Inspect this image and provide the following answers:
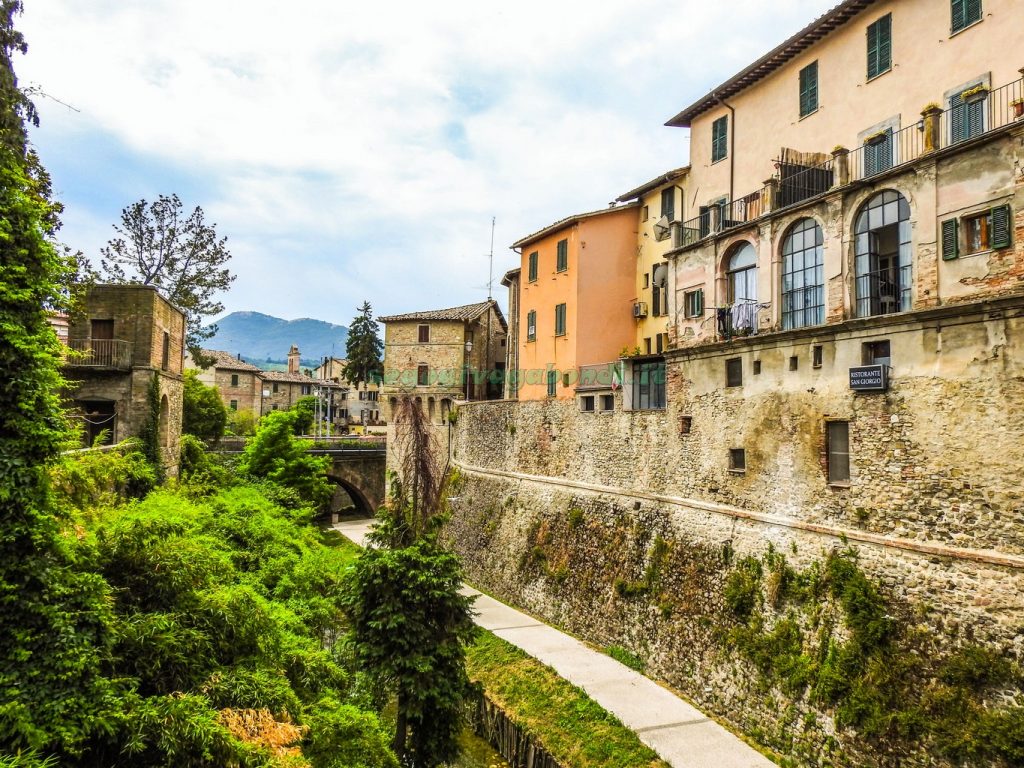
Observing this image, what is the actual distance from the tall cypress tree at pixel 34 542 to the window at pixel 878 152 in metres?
16.8

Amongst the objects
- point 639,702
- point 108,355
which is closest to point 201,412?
point 108,355

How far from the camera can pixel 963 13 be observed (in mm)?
14523

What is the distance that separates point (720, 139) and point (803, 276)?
8732 mm

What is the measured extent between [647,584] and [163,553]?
1392 centimetres

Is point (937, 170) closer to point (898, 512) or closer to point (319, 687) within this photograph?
point (898, 512)

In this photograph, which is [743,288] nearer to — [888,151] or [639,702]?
[888,151]

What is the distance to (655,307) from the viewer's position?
27875 mm

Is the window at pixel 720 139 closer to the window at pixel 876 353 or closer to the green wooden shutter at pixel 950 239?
the green wooden shutter at pixel 950 239

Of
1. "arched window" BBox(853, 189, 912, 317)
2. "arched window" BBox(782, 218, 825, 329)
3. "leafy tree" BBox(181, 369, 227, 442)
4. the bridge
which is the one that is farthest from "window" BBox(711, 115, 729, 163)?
the bridge

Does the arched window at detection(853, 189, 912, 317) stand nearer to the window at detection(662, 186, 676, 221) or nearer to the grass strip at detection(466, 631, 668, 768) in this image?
the grass strip at detection(466, 631, 668, 768)

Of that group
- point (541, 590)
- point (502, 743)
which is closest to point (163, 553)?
point (502, 743)

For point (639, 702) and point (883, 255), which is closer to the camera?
point (883, 255)

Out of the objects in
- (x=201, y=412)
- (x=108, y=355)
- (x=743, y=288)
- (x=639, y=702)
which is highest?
(x=743, y=288)

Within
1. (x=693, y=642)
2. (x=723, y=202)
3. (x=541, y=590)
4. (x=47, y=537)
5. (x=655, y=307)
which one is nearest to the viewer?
(x=47, y=537)
